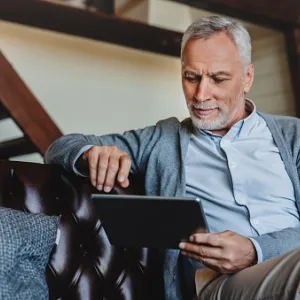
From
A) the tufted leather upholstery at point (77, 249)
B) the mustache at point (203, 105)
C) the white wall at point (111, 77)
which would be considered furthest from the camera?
the white wall at point (111, 77)

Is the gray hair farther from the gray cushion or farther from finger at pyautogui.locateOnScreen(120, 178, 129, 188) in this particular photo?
the gray cushion

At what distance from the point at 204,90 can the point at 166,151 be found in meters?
0.23

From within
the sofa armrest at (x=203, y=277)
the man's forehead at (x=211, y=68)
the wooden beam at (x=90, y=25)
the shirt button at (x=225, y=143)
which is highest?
the wooden beam at (x=90, y=25)

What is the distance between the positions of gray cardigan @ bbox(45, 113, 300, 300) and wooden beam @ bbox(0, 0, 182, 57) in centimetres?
123

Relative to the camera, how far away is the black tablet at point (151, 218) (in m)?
1.03

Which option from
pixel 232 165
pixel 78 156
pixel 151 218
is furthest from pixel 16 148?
pixel 151 218

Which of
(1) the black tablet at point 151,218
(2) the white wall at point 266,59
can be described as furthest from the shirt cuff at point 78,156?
(2) the white wall at point 266,59

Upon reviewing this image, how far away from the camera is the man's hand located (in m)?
1.08

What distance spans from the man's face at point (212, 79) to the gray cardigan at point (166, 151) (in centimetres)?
10

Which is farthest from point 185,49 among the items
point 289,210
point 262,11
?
point 262,11

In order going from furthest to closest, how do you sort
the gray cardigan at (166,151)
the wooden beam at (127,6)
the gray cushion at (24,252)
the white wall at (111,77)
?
the wooden beam at (127,6)
the white wall at (111,77)
the gray cardigan at (166,151)
the gray cushion at (24,252)

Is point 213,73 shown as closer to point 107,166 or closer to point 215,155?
point 215,155

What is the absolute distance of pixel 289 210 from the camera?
1401 mm

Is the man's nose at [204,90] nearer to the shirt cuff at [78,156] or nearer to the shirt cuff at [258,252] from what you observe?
the shirt cuff at [78,156]
